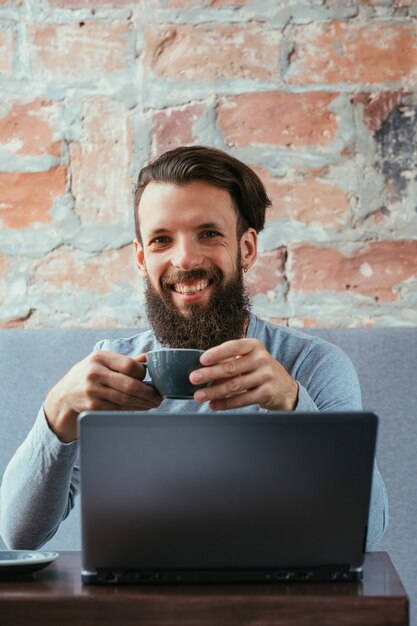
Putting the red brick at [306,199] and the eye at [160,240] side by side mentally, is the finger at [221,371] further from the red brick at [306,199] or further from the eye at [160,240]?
the red brick at [306,199]

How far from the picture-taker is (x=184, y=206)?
68.9 inches

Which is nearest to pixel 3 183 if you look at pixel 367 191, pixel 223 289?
pixel 223 289

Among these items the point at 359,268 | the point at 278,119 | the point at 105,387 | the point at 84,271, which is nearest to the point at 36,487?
the point at 105,387

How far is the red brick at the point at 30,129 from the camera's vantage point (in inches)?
81.6

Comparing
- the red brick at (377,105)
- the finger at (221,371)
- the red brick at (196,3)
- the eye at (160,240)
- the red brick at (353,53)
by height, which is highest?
the red brick at (196,3)

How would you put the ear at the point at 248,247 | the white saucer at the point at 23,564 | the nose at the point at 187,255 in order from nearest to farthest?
the white saucer at the point at 23,564 < the nose at the point at 187,255 < the ear at the point at 248,247

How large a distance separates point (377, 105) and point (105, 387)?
3.71ft

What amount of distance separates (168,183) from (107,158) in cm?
32

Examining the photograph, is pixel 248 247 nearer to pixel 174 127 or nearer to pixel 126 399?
pixel 174 127

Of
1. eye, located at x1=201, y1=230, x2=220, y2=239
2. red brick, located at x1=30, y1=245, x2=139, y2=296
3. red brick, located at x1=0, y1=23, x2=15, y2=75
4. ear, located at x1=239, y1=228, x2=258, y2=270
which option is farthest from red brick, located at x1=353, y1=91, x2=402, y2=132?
red brick, located at x1=0, y1=23, x2=15, y2=75

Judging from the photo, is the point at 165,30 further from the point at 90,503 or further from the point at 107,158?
the point at 90,503

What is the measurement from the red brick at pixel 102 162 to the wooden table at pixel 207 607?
1.29 m

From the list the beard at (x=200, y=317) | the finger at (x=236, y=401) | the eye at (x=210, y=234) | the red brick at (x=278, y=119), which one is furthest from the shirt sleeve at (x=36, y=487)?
the red brick at (x=278, y=119)

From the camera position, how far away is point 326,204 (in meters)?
2.00
